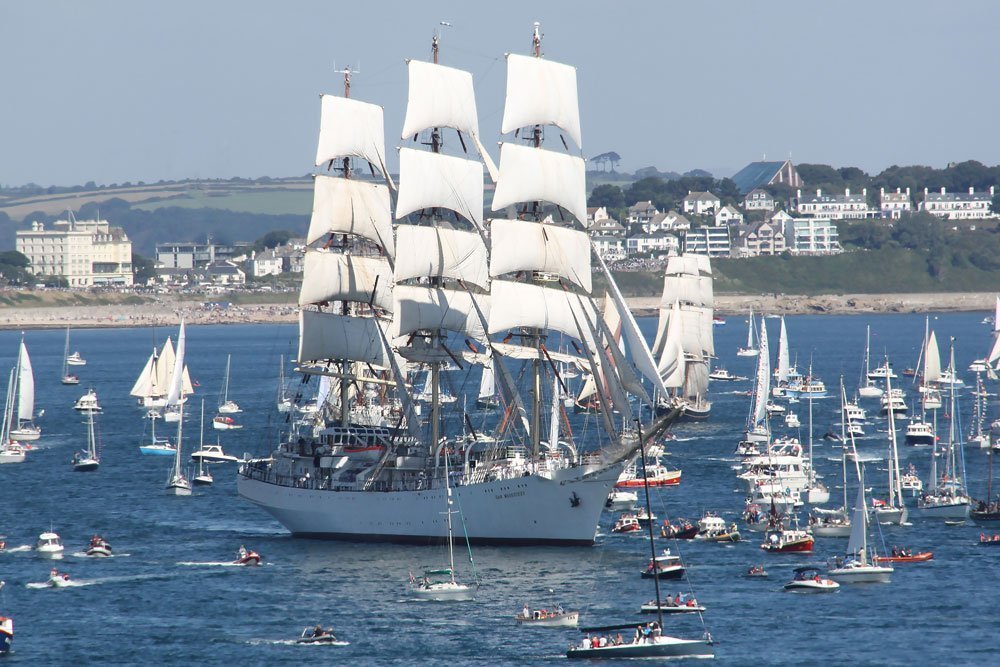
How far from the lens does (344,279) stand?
8519cm

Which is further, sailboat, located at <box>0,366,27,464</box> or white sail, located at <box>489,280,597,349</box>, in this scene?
sailboat, located at <box>0,366,27,464</box>

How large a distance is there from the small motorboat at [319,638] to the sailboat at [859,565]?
2072 centimetres

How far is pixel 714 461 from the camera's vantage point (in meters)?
106

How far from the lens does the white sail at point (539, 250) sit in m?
77.7

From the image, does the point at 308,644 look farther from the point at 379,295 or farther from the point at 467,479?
the point at 379,295

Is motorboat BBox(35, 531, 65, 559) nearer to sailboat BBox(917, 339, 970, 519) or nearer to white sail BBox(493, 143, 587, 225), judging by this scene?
white sail BBox(493, 143, 587, 225)

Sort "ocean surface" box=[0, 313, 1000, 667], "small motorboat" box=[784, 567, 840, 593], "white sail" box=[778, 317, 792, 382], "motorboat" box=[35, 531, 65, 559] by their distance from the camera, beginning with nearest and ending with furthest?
1. "ocean surface" box=[0, 313, 1000, 667]
2. "small motorboat" box=[784, 567, 840, 593]
3. "motorboat" box=[35, 531, 65, 559]
4. "white sail" box=[778, 317, 792, 382]

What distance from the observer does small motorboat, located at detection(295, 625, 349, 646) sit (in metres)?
56.8

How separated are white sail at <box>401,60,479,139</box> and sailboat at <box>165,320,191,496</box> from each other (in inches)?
1030

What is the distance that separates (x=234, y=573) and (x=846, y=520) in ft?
90.8

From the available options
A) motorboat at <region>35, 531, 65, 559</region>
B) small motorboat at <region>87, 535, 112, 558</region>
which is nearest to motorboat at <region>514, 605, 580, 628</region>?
small motorboat at <region>87, 535, 112, 558</region>

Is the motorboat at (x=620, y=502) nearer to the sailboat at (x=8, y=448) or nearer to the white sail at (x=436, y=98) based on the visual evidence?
the white sail at (x=436, y=98)

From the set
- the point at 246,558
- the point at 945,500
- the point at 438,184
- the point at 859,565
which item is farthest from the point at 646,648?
the point at 438,184

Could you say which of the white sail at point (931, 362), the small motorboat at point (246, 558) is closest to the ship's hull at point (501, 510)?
the small motorboat at point (246, 558)
